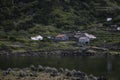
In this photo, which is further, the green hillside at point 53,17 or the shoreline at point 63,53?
the green hillside at point 53,17

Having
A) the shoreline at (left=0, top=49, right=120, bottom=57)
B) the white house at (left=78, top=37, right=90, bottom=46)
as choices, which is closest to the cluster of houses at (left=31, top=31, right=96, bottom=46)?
the white house at (left=78, top=37, right=90, bottom=46)

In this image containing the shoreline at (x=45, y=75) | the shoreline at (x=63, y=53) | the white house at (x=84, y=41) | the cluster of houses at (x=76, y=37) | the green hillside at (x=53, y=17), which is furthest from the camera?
the green hillside at (x=53, y=17)

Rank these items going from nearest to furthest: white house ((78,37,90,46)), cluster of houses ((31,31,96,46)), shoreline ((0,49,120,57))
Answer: shoreline ((0,49,120,57)) < white house ((78,37,90,46)) < cluster of houses ((31,31,96,46))

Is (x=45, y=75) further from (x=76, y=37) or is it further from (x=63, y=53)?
(x=76, y=37)

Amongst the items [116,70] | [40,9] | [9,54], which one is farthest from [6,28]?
[116,70]

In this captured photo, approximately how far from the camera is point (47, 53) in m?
132

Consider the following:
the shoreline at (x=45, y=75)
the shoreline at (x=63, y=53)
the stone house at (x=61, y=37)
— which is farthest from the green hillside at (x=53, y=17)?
the shoreline at (x=45, y=75)

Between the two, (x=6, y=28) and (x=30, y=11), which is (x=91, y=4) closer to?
(x=30, y=11)

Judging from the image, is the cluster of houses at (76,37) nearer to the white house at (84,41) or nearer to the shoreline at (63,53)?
the white house at (84,41)

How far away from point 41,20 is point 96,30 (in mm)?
25605

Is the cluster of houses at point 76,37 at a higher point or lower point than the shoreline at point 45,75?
lower

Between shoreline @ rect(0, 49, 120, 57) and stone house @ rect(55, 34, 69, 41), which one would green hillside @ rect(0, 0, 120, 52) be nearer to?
stone house @ rect(55, 34, 69, 41)

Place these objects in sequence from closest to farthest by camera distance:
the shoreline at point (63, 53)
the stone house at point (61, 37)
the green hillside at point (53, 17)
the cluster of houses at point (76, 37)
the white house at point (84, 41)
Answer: the shoreline at point (63, 53) < the white house at point (84, 41) < the cluster of houses at point (76, 37) < the stone house at point (61, 37) < the green hillside at point (53, 17)

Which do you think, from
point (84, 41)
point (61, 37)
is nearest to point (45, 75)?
point (61, 37)
